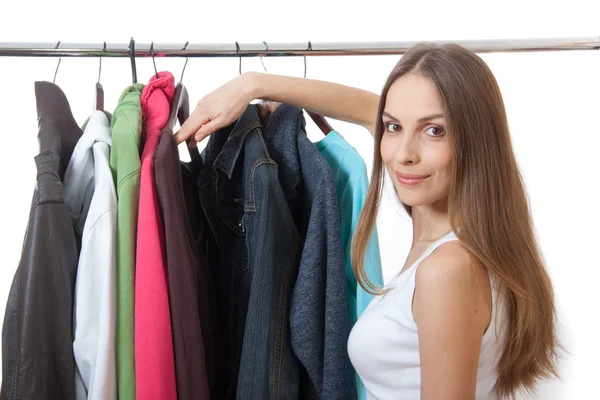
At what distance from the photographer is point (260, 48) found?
151cm

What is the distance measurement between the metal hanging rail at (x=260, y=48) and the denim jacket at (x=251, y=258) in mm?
144

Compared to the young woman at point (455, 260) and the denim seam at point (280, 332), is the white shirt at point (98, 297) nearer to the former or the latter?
the denim seam at point (280, 332)

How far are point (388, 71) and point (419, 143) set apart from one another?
2.95 feet

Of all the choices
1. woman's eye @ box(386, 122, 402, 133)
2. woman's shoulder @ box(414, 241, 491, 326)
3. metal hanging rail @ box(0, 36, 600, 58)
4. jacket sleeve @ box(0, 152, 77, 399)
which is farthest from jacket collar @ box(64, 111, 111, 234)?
woman's shoulder @ box(414, 241, 491, 326)

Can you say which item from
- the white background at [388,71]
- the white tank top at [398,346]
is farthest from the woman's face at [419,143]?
the white background at [388,71]

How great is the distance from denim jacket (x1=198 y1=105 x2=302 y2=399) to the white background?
1.87 ft

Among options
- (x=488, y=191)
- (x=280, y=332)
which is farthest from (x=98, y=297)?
(x=488, y=191)

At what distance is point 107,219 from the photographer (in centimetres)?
122

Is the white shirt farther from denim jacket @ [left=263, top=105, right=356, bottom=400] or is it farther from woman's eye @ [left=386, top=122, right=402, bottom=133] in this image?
woman's eye @ [left=386, top=122, right=402, bottom=133]

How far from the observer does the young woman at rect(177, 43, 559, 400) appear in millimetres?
1085

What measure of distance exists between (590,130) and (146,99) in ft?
4.49

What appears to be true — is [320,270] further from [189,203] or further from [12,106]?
[12,106]

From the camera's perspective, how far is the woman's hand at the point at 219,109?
1391 millimetres

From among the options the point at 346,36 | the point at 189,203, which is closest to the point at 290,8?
the point at 346,36
